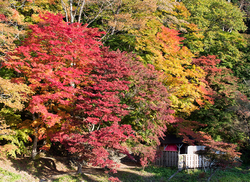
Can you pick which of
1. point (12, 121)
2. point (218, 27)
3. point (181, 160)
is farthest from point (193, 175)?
point (218, 27)

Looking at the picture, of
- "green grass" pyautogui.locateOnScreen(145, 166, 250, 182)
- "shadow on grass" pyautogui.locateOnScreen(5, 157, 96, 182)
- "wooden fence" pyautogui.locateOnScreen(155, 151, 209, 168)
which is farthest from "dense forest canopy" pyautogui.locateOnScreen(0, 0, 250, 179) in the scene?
"green grass" pyautogui.locateOnScreen(145, 166, 250, 182)

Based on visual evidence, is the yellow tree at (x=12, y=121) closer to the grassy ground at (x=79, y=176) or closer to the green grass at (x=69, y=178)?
the grassy ground at (x=79, y=176)

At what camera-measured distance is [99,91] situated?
35.8 ft

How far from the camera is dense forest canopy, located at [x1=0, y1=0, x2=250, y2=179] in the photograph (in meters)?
10.3

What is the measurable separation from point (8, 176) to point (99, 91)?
18.8ft

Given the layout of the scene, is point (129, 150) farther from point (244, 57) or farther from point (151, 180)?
point (244, 57)

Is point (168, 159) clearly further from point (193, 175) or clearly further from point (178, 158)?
point (193, 175)

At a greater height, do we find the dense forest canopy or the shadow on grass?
the dense forest canopy

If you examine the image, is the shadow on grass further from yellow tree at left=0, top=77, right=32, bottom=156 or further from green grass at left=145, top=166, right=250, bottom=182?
green grass at left=145, top=166, right=250, bottom=182

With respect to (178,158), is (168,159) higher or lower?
lower

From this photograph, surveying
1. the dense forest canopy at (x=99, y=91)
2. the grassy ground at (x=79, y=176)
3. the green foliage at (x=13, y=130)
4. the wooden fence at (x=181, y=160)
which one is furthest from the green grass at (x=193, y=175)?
the green foliage at (x=13, y=130)

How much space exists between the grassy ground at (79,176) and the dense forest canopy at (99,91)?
892 millimetres

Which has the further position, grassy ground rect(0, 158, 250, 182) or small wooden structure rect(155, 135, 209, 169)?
small wooden structure rect(155, 135, 209, 169)

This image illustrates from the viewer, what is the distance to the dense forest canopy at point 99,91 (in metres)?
10.3
